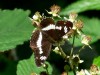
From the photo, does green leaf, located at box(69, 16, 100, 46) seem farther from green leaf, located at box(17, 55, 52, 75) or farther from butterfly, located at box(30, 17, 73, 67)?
butterfly, located at box(30, 17, 73, 67)

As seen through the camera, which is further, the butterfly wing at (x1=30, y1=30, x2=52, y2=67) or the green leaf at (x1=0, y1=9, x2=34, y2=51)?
the green leaf at (x1=0, y1=9, x2=34, y2=51)

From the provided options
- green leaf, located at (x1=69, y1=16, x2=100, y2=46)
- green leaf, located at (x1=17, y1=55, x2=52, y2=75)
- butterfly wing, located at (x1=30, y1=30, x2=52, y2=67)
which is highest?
green leaf, located at (x1=69, y1=16, x2=100, y2=46)

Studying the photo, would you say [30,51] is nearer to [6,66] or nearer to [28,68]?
[6,66]

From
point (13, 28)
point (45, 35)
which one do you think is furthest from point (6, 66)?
point (45, 35)

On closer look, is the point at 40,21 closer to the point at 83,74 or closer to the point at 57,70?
the point at 83,74

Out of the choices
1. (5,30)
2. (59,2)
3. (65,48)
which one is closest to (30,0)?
(59,2)

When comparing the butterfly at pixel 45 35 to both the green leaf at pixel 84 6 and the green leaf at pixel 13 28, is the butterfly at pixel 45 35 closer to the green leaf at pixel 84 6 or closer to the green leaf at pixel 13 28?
the green leaf at pixel 13 28

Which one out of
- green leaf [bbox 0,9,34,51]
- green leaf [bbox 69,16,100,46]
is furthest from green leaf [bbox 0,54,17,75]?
green leaf [bbox 69,16,100,46]
